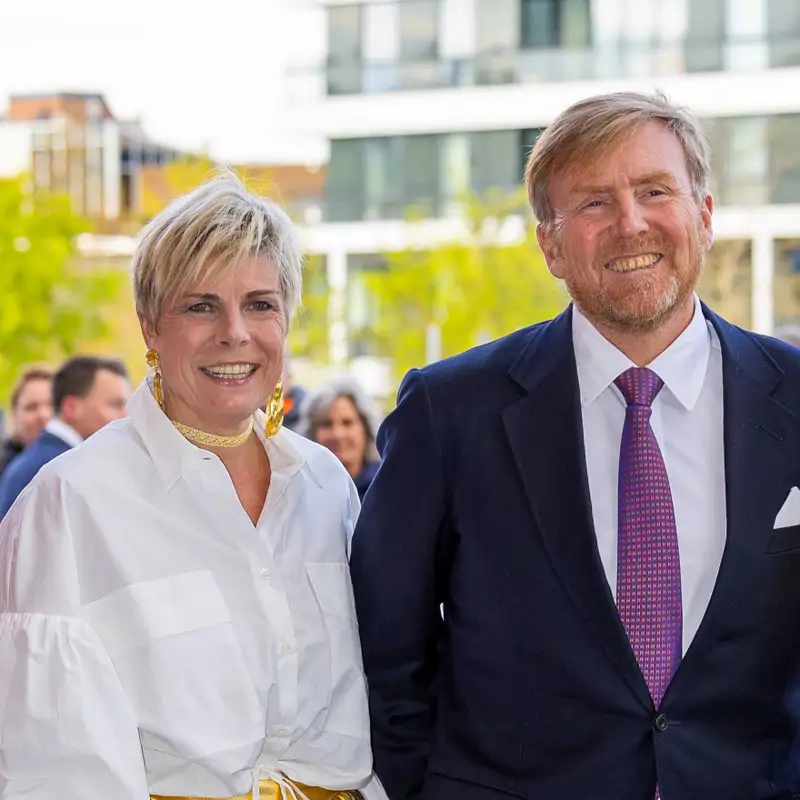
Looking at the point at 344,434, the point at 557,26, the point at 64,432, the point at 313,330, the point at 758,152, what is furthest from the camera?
the point at 557,26

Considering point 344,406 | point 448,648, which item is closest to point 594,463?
point 448,648

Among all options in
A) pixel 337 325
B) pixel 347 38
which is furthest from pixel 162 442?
pixel 347 38

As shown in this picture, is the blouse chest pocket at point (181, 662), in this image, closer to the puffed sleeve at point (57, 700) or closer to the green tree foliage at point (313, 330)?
the puffed sleeve at point (57, 700)

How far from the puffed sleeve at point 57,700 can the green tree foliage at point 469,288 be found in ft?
69.5

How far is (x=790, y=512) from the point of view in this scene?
3039mm

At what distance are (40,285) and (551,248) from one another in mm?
24206

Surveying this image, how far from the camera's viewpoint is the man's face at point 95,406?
6902 mm

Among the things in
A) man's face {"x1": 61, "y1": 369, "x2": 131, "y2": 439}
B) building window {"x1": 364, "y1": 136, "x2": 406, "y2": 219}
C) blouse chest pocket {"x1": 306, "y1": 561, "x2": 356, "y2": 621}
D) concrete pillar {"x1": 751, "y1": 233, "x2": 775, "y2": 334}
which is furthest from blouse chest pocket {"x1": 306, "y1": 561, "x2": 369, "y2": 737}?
building window {"x1": 364, "y1": 136, "x2": 406, "y2": 219}

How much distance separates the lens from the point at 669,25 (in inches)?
1181

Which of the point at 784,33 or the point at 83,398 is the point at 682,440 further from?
the point at 784,33

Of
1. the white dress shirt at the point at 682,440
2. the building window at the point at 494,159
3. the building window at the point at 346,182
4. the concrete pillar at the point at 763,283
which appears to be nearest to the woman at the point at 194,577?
the white dress shirt at the point at 682,440

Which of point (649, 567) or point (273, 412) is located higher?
point (273, 412)

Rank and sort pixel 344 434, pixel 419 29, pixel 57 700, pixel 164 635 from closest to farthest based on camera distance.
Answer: pixel 57 700
pixel 164 635
pixel 344 434
pixel 419 29

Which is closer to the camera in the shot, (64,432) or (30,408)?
(64,432)
